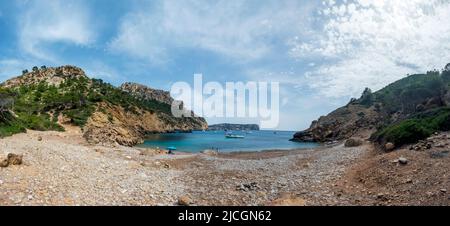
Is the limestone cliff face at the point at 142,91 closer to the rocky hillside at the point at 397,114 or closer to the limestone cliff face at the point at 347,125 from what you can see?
the rocky hillside at the point at 397,114

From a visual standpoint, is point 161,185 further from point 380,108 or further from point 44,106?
point 380,108

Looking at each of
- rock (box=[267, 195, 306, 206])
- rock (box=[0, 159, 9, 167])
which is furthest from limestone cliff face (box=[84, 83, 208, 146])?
rock (box=[267, 195, 306, 206])

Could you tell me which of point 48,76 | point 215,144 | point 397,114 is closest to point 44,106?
point 215,144

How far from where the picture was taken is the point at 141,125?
106 m

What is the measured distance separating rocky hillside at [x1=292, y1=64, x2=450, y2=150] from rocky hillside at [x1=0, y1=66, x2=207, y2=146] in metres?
38.8

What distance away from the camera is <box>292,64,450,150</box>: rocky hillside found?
25969 mm

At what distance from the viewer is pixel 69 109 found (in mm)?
68938

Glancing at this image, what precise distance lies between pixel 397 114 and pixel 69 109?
71.7 m

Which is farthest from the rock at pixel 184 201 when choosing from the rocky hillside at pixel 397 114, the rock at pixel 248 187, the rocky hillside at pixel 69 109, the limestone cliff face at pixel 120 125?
the limestone cliff face at pixel 120 125

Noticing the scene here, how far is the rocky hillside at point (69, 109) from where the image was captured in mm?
48812
